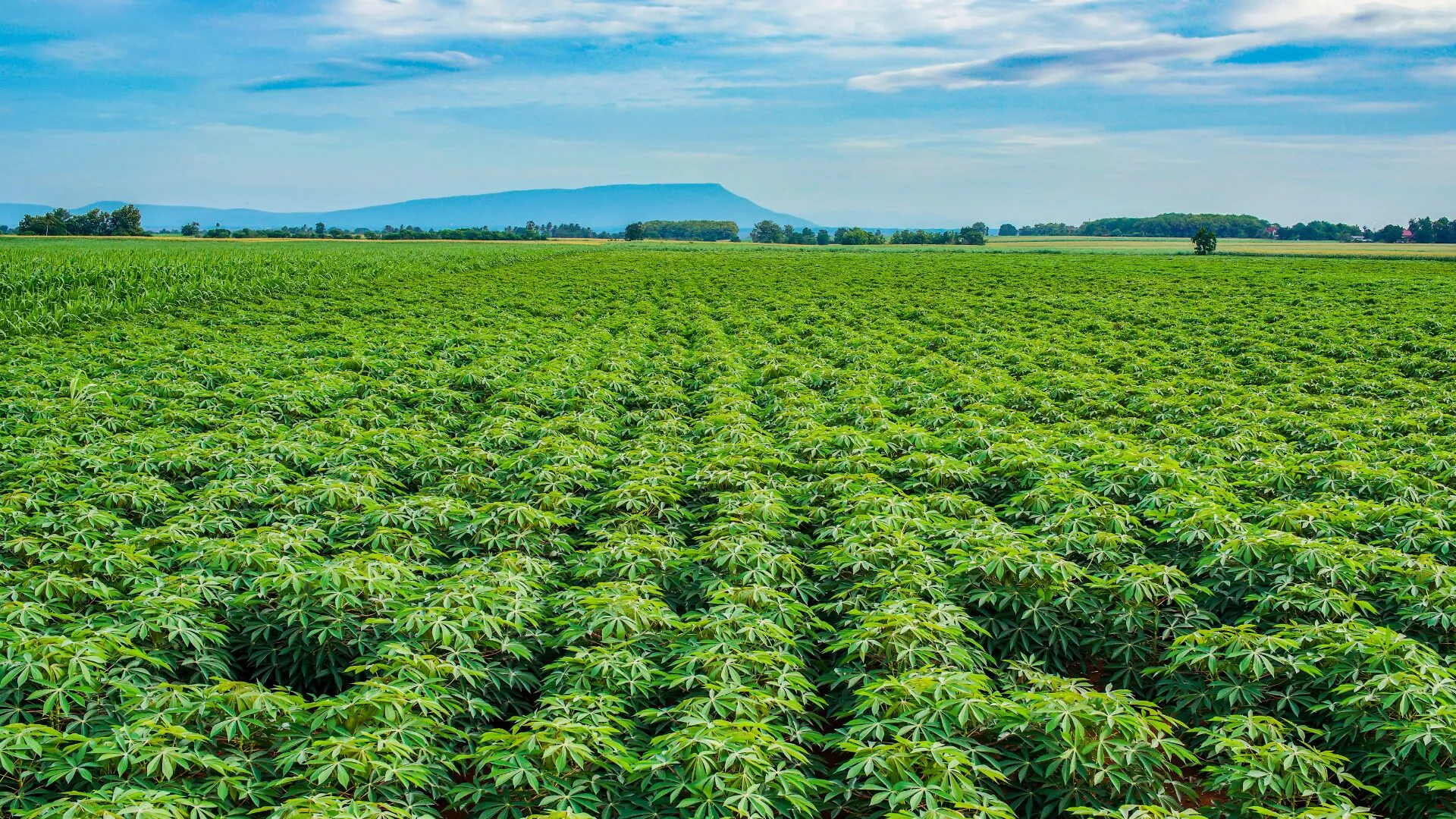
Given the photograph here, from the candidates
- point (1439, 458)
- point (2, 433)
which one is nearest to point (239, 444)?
point (2, 433)

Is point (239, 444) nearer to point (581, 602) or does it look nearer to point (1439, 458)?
point (581, 602)

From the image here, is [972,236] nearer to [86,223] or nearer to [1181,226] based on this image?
[1181,226]

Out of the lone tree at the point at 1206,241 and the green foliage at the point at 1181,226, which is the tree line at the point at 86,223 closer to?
the lone tree at the point at 1206,241

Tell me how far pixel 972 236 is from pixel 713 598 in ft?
417

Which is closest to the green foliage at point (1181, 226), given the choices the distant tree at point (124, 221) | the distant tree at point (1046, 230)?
the distant tree at point (1046, 230)

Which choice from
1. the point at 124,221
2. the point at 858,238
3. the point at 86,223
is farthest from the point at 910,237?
the point at 86,223

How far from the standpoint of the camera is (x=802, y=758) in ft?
12.5

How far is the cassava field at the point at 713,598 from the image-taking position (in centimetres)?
380

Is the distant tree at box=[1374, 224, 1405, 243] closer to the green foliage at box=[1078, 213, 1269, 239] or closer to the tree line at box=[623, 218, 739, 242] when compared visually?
the green foliage at box=[1078, 213, 1269, 239]

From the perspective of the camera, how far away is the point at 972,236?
124 m

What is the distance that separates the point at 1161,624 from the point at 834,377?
28.7 ft

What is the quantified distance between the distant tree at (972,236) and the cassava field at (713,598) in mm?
114551

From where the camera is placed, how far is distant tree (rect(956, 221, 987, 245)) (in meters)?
122

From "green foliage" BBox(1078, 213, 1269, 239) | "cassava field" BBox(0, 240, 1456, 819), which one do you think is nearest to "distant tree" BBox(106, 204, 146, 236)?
"cassava field" BBox(0, 240, 1456, 819)
